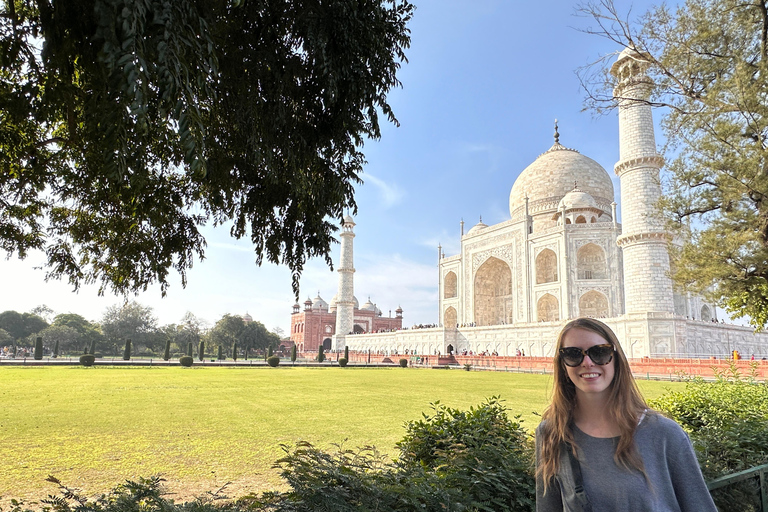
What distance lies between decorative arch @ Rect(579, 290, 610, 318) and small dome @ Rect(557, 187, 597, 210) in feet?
21.3

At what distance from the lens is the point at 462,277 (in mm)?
39438

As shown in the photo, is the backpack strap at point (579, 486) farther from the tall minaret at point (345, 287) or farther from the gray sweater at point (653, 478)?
the tall minaret at point (345, 287)

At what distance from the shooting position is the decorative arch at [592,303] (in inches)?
1203

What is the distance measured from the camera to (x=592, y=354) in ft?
5.21

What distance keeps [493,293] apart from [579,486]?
38.6 meters

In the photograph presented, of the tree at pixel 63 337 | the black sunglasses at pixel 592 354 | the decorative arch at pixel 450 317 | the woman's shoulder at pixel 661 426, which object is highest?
the decorative arch at pixel 450 317

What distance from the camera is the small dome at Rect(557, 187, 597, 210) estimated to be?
33.4 metres

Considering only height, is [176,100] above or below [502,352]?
above

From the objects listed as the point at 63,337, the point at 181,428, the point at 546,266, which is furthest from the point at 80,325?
the point at 181,428

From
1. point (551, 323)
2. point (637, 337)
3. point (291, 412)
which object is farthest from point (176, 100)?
point (551, 323)

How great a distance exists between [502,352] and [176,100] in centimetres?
3085

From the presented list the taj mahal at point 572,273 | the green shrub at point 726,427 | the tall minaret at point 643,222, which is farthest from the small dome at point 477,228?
the green shrub at point 726,427

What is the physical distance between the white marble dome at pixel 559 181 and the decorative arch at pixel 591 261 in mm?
5491

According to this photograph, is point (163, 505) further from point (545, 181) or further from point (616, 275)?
point (545, 181)
